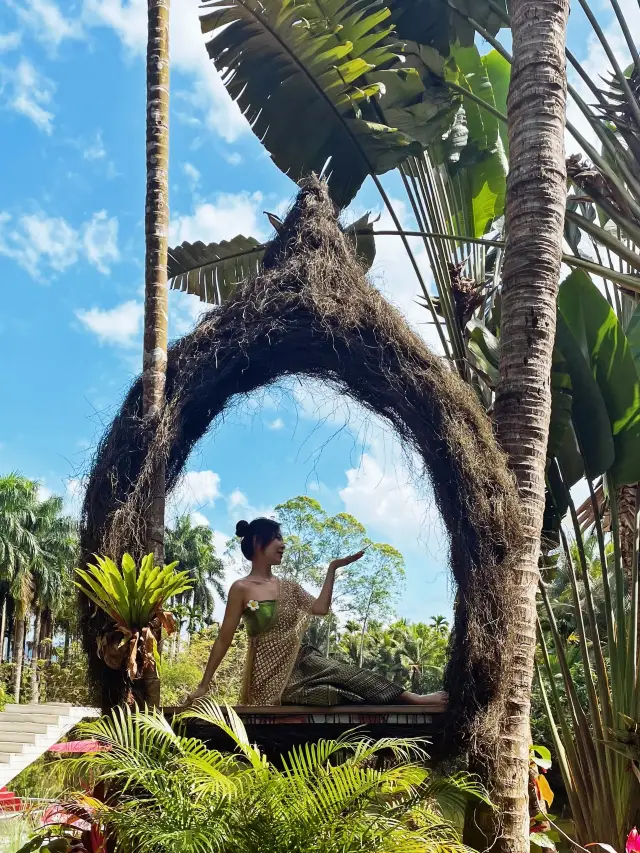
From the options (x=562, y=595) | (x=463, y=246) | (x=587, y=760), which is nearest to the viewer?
(x=587, y=760)

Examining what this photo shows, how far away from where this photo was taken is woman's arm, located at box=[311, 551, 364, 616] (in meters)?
4.11

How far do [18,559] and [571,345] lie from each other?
28245mm

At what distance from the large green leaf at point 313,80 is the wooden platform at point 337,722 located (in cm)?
384

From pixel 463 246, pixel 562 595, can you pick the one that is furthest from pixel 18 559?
pixel 463 246

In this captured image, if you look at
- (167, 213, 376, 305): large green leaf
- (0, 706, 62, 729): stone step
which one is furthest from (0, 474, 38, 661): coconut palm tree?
(167, 213, 376, 305): large green leaf

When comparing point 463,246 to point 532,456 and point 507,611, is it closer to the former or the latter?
point 532,456

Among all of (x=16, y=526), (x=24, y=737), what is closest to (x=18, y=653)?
(x=16, y=526)

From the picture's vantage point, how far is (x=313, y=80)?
571cm

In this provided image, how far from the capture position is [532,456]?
4113 millimetres

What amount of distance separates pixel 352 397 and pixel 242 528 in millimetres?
948

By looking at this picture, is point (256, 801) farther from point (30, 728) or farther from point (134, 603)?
point (30, 728)

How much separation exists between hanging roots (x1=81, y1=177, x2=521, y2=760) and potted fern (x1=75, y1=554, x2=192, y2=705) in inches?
11.1

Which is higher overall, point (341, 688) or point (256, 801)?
point (341, 688)

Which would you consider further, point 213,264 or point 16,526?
point 16,526
